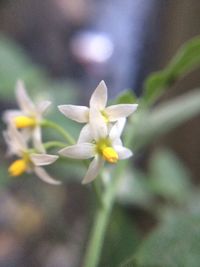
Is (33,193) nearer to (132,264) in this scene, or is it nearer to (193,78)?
(193,78)

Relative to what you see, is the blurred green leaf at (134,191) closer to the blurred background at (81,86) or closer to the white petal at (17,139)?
the blurred background at (81,86)

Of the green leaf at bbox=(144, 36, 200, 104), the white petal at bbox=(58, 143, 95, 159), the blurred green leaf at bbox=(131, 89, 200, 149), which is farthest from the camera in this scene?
the blurred green leaf at bbox=(131, 89, 200, 149)

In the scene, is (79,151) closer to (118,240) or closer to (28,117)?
(28,117)

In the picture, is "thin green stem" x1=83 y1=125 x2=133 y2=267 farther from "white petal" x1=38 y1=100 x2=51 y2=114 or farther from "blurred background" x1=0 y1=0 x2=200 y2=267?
"blurred background" x1=0 y1=0 x2=200 y2=267

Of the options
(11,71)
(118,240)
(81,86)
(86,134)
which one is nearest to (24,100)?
(86,134)

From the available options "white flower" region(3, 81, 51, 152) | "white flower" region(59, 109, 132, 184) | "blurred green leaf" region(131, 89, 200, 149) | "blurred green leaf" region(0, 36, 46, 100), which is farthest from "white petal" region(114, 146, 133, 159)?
"blurred green leaf" region(0, 36, 46, 100)

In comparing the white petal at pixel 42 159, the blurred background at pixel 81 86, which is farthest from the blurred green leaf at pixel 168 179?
the white petal at pixel 42 159
